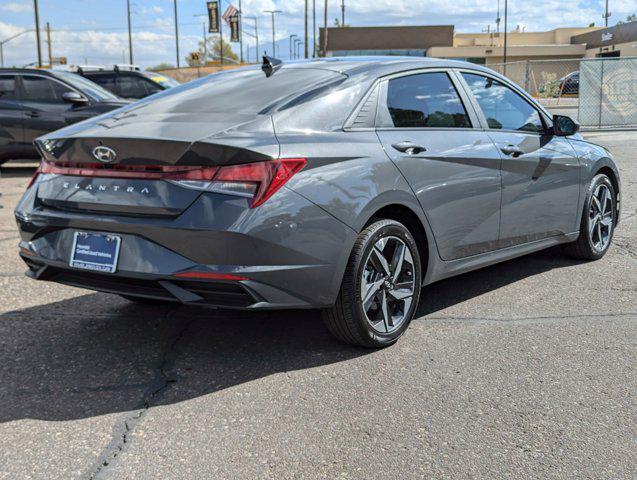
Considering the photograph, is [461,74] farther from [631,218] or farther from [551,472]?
[631,218]

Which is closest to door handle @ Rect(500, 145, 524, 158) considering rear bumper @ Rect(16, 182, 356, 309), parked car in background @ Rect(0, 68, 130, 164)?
rear bumper @ Rect(16, 182, 356, 309)

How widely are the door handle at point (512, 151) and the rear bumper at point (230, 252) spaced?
1.75 m

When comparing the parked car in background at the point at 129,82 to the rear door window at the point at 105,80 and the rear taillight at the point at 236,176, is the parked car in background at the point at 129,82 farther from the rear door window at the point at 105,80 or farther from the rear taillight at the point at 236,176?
the rear taillight at the point at 236,176

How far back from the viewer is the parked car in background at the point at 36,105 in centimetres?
1283

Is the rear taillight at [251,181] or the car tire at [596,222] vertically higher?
the rear taillight at [251,181]

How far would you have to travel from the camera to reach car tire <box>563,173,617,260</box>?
5944 millimetres

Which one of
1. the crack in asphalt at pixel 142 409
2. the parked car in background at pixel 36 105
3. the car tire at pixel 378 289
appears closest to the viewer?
the crack in asphalt at pixel 142 409

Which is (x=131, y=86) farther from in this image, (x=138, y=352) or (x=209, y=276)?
(x=209, y=276)

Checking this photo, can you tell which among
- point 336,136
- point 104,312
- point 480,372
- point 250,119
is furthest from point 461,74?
point 104,312

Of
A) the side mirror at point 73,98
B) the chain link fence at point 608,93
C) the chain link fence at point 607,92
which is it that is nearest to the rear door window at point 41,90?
the side mirror at point 73,98

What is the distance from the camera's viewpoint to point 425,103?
4523 millimetres

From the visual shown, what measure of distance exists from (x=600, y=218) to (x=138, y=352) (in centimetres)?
405

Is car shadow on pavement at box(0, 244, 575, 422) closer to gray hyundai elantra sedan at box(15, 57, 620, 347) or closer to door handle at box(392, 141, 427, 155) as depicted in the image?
gray hyundai elantra sedan at box(15, 57, 620, 347)

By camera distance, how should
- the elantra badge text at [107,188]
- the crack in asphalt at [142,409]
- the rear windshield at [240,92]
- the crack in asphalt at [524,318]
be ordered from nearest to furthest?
the crack in asphalt at [142,409] < the elantra badge text at [107,188] < the rear windshield at [240,92] < the crack in asphalt at [524,318]
